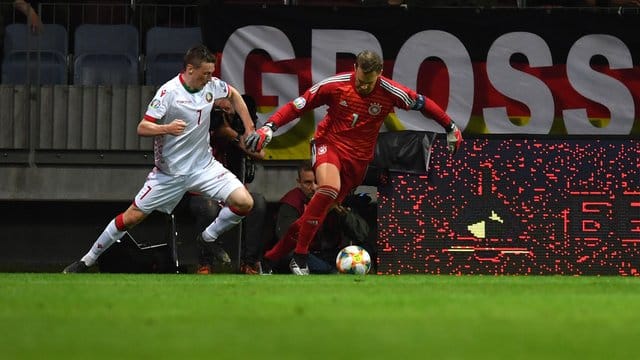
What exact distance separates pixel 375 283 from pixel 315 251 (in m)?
3.66

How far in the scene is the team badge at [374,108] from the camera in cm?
1252

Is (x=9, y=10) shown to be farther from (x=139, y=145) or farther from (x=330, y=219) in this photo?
(x=330, y=219)

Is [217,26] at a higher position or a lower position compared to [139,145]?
higher

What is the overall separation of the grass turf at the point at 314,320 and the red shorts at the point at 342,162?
2974 mm

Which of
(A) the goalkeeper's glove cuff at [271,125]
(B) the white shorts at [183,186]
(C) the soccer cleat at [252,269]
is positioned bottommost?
(C) the soccer cleat at [252,269]

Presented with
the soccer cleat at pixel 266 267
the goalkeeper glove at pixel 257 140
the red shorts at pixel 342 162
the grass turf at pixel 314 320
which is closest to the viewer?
the grass turf at pixel 314 320

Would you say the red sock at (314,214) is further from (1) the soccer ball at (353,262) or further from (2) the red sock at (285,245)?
(1) the soccer ball at (353,262)

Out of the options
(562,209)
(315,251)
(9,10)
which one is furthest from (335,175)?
(9,10)

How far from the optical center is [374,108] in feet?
41.2

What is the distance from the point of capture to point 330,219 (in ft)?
44.3

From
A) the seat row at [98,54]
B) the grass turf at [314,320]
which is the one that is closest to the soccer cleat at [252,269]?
the seat row at [98,54]

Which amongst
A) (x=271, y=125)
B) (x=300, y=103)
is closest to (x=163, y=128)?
(x=271, y=125)

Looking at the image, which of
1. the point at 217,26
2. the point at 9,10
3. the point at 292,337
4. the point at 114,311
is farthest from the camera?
the point at 9,10

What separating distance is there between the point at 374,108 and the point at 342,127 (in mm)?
321
